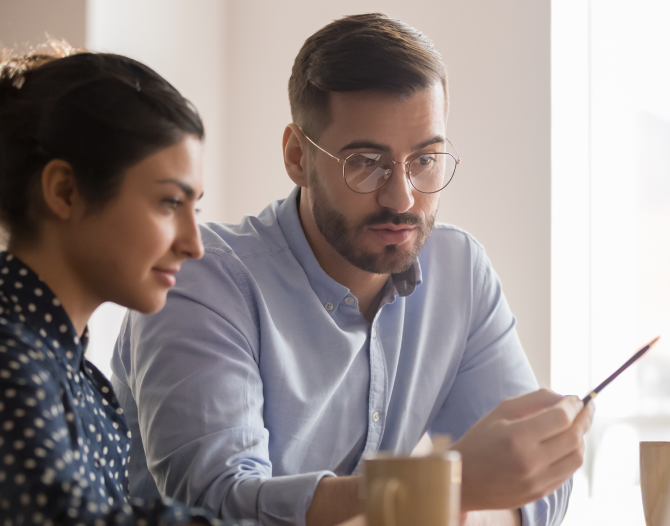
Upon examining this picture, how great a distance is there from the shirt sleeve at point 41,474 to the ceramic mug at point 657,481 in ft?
1.93

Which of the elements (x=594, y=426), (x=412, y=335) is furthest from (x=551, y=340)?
(x=412, y=335)

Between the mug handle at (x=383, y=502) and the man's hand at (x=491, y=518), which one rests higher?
the mug handle at (x=383, y=502)

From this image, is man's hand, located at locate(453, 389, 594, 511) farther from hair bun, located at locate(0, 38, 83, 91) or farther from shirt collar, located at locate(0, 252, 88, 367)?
hair bun, located at locate(0, 38, 83, 91)

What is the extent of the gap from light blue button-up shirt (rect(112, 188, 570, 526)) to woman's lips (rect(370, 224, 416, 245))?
0.14 m

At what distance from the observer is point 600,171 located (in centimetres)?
293

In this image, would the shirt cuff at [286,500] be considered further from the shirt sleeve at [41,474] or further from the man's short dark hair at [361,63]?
the man's short dark hair at [361,63]

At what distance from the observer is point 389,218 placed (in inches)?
53.6

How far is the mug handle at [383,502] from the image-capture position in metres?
0.59

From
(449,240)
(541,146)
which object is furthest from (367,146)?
A: (541,146)

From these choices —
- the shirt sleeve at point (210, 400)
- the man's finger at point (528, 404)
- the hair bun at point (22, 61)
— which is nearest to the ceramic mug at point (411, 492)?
the man's finger at point (528, 404)

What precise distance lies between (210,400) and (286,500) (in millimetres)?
211

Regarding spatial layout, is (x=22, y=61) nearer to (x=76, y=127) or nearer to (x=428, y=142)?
(x=76, y=127)

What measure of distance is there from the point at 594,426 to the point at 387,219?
203 centimetres

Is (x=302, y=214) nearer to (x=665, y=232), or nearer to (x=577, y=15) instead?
(x=577, y=15)
